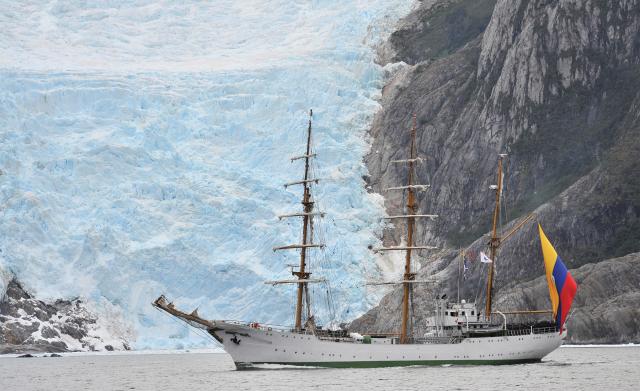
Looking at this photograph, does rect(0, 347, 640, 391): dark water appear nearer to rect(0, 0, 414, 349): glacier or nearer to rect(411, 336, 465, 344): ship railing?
rect(411, 336, 465, 344): ship railing

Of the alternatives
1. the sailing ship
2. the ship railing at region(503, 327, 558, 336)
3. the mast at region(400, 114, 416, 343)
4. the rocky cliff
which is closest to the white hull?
the sailing ship

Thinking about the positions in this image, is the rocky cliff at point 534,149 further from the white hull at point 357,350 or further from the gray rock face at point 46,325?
the gray rock face at point 46,325

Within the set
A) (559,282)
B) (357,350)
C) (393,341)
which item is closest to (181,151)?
(393,341)

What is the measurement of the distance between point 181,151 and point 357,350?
193 ft

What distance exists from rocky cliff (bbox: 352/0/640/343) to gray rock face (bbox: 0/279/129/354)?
27.5 metres

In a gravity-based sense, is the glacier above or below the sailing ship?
above

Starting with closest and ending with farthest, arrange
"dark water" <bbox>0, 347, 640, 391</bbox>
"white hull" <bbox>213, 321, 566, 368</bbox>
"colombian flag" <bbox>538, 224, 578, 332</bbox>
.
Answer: "dark water" <bbox>0, 347, 640, 391</bbox> → "white hull" <bbox>213, 321, 566, 368</bbox> → "colombian flag" <bbox>538, 224, 578, 332</bbox>

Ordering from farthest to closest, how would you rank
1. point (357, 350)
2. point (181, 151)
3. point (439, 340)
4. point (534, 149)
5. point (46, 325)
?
point (181, 151), point (534, 149), point (46, 325), point (439, 340), point (357, 350)

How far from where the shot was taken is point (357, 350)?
3342 inches

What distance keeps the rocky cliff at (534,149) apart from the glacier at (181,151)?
6.94m

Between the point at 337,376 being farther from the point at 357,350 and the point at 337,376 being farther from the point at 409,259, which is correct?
the point at 409,259

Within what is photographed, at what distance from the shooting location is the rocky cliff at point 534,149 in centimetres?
11725

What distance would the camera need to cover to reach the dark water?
6700 cm

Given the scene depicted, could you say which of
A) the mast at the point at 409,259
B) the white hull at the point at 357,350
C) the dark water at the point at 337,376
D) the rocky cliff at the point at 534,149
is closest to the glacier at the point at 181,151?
the rocky cliff at the point at 534,149
